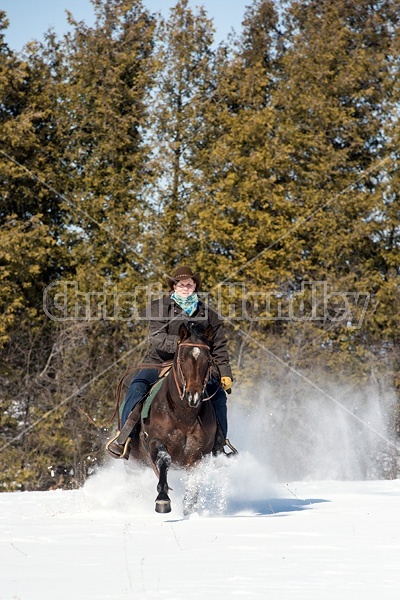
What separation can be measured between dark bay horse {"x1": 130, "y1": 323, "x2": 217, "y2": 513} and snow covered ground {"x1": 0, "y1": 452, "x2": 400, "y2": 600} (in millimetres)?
314

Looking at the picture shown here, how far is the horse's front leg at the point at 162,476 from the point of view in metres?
10.6

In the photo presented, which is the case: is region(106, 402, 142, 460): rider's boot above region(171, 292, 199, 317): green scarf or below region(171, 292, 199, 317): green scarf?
below

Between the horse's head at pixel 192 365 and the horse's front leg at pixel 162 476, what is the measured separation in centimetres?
68

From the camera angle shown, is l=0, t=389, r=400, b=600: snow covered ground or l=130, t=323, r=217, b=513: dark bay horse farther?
l=130, t=323, r=217, b=513: dark bay horse

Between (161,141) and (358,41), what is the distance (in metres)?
6.06

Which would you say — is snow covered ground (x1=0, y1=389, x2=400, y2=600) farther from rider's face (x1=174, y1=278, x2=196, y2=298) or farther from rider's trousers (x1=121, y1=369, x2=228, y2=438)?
rider's face (x1=174, y1=278, x2=196, y2=298)

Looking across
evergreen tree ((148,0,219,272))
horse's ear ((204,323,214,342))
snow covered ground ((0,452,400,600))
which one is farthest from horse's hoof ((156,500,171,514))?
evergreen tree ((148,0,219,272))

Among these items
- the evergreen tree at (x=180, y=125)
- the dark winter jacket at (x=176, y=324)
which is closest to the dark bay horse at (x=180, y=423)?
the dark winter jacket at (x=176, y=324)

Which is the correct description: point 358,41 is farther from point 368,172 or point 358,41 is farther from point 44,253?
point 44,253

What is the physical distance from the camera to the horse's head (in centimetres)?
1027

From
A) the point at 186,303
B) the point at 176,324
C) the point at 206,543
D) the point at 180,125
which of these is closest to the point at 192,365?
the point at 176,324

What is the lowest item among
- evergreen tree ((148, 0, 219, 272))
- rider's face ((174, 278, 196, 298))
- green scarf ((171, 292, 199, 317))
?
green scarf ((171, 292, 199, 317))

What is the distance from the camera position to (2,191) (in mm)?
26656

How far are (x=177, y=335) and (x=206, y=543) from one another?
359 cm
